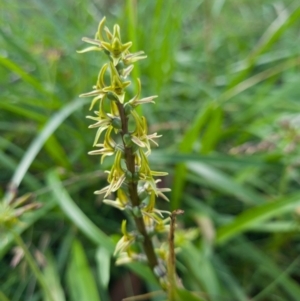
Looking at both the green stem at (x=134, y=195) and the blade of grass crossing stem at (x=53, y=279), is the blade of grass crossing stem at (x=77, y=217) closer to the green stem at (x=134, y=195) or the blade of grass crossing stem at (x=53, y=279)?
the blade of grass crossing stem at (x=53, y=279)

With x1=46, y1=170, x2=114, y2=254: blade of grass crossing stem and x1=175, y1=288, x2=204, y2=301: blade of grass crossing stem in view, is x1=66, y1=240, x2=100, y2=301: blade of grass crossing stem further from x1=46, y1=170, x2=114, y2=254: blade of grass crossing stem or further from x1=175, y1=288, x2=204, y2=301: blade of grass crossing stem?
x1=175, y1=288, x2=204, y2=301: blade of grass crossing stem

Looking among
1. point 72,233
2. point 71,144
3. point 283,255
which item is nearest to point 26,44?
point 71,144

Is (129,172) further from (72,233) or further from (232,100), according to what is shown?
(232,100)

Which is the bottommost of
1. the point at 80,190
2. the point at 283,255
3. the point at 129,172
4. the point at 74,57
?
the point at 283,255

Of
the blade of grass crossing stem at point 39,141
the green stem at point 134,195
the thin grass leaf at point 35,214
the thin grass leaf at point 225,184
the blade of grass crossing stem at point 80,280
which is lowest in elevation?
the blade of grass crossing stem at point 80,280

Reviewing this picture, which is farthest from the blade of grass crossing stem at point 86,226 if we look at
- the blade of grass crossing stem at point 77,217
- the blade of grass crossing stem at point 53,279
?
the blade of grass crossing stem at point 53,279

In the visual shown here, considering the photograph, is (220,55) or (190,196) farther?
(220,55)
